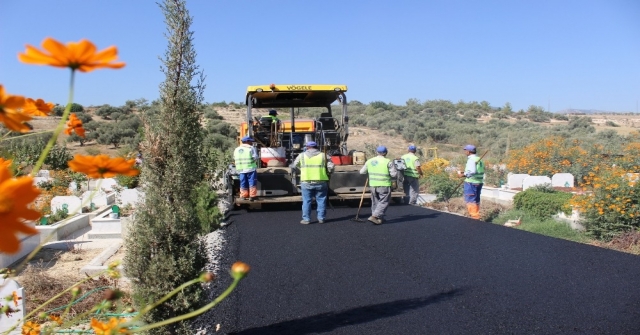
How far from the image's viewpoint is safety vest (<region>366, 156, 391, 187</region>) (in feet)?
28.6

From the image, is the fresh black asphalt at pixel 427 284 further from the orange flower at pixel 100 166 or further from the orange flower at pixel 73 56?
the orange flower at pixel 73 56

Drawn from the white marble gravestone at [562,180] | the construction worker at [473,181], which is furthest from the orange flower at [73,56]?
the white marble gravestone at [562,180]

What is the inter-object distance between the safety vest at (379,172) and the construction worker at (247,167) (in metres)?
2.15

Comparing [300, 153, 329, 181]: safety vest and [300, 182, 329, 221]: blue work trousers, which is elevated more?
[300, 153, 329, 181]: safety vest

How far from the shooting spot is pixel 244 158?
31.2 ft

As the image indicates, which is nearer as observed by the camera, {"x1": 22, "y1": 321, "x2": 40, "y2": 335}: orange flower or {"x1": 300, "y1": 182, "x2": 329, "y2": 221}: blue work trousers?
{"x1": 22, "y1": 321, "x2": 40, "y2": 335}: orange flower

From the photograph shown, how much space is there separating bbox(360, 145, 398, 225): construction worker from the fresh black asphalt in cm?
64

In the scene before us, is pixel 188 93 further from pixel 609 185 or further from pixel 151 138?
pixel 609 185

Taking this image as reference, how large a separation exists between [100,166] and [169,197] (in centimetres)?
258

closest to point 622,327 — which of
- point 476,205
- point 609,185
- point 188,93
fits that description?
point 188,93

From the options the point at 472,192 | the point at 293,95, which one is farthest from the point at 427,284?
the point at 293,95

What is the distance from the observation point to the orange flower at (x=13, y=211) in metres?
0.86

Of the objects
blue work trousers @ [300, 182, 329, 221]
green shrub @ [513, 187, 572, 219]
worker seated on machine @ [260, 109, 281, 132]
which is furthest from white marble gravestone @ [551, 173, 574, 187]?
blue work trousers @ [300, 182, 329, 221]

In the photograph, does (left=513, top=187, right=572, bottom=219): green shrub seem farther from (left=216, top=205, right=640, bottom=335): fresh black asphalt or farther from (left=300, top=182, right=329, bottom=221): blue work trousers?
(left=300, top=182, right=329, bottom=221): blue work trousers
